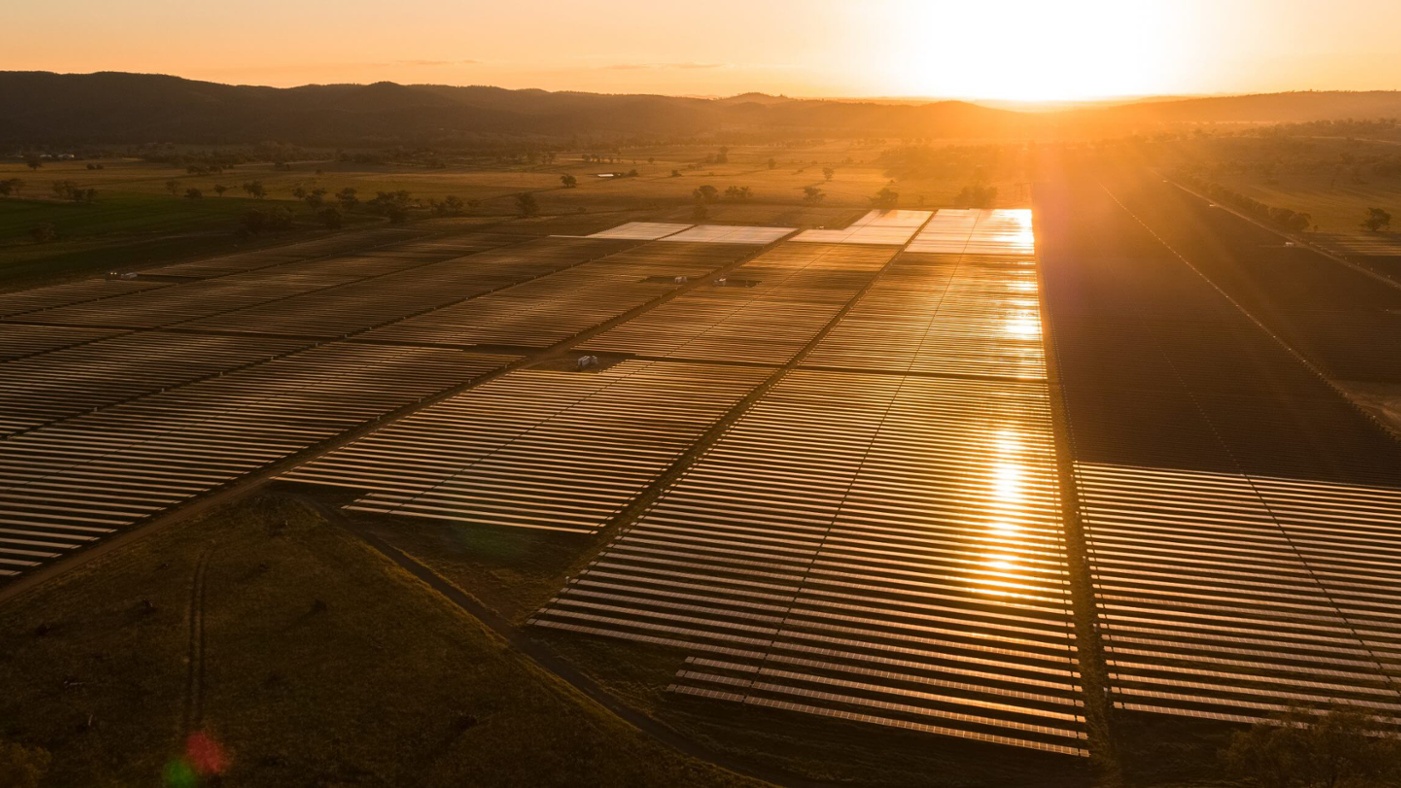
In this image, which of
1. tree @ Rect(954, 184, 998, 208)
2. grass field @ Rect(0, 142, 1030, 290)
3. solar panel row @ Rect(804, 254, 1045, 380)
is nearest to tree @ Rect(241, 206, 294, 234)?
grass field @ Rect(0, 142, 1030, 290)

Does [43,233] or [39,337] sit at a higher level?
[43,233]

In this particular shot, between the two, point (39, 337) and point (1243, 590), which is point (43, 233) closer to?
point (39, 337)

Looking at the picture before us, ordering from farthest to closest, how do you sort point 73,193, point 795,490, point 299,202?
point 299,202
point 73,193
point 795,490

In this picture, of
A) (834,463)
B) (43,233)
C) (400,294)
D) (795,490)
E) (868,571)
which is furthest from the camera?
(43,233)

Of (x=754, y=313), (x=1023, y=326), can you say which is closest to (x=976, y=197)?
(x=1023, y=326)

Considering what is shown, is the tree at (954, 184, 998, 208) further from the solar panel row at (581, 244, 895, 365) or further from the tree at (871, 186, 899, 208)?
the solar panel row at (581, 244, 895, 365)

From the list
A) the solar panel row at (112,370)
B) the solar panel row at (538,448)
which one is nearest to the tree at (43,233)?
the solar panel row at (112,370)

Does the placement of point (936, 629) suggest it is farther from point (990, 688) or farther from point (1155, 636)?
point (1155, 636)
